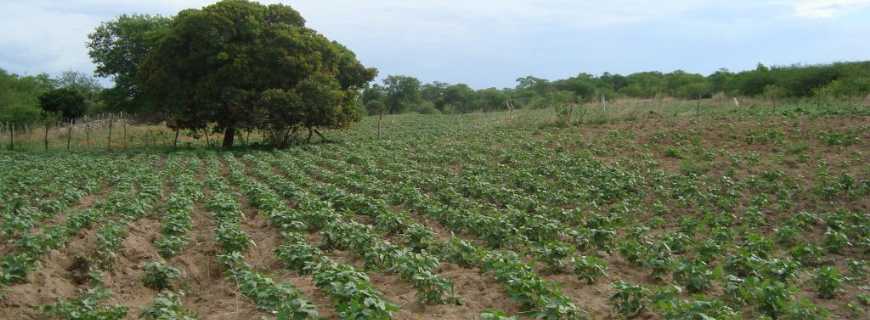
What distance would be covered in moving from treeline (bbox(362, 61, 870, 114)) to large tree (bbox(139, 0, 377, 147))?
11.5 metres

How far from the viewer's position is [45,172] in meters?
17.0

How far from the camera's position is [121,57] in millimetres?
41469

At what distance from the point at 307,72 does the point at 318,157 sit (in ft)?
16.9

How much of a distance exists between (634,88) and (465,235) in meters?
50.3

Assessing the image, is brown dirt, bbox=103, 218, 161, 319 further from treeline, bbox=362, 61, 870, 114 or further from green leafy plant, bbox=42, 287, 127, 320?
treeline, bbox=362, 61, 870, 114

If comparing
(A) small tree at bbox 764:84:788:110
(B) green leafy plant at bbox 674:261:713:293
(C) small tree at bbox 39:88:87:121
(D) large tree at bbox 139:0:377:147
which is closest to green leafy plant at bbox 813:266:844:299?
(B) green leafy plant at bbox 674:261:713:293

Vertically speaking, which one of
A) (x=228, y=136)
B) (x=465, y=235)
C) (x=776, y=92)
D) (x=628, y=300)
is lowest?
(x=465, y=235)

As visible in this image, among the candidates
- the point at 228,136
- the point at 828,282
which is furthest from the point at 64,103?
the point at 828,282

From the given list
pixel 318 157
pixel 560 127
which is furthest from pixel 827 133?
pixel 318 157

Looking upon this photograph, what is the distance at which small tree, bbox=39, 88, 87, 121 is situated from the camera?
51.0 meters

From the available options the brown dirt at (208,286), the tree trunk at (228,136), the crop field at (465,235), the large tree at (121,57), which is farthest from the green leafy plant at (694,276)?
the large tree at (121,57)

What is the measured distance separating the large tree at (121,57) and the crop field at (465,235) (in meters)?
24.1

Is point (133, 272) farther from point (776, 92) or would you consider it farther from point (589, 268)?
point (776, 92)

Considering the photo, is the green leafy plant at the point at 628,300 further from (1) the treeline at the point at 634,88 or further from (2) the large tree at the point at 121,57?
(2) the large tree at the point at 121,57
